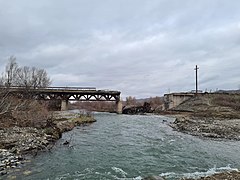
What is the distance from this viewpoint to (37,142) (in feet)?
63.4

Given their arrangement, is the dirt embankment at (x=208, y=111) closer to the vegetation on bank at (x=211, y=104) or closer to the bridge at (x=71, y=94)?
the vegetation on bank at (x=211, y=104)

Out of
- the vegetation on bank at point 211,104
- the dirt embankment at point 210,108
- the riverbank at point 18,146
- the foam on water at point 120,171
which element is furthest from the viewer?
the vegetation on bank at point 211,104

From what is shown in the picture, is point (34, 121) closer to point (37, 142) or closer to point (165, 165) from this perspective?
point (37, 142)

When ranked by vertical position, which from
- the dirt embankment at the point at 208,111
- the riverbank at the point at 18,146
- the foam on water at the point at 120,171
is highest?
the dirt embankment at the point at 208,111

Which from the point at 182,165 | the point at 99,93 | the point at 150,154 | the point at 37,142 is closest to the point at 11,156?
the point at 37,142

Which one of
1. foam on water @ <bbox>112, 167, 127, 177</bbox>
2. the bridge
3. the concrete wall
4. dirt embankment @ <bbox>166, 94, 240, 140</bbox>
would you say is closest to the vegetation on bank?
dirt embankment @ <bbox>166, 94, 240, 140</bbox>

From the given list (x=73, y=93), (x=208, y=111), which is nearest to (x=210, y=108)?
(x=208, y=111)

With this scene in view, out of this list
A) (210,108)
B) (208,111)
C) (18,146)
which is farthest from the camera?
(210,108)

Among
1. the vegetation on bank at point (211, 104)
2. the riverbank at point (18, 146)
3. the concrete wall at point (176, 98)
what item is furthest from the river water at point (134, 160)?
the concrete wall at point (176, 98)

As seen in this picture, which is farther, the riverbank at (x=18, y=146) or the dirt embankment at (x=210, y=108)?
the dirt embankment at (x=210, y=108)

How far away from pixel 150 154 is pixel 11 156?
32.6 ft

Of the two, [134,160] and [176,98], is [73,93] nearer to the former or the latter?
[176,98]

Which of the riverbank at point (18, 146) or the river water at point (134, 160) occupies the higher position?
the riverbank at point (18, 146)

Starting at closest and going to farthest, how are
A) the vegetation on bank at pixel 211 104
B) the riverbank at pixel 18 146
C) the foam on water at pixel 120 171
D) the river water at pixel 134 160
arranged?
the foam on water at pixel 120 171 < the river water at pixel 134 160 < the riverbank at pixel 18 146 < the vegetation on bank at pixel 211 104
